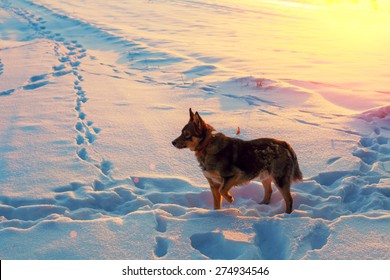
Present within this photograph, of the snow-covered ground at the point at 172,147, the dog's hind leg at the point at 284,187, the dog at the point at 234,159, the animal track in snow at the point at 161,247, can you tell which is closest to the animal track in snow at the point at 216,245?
the snow-covered ground at the point at 172,147

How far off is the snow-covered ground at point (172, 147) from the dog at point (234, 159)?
42cm

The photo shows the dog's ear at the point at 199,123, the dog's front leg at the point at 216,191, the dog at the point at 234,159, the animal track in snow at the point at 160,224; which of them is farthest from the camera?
the dog's front leg at the point at 216,191

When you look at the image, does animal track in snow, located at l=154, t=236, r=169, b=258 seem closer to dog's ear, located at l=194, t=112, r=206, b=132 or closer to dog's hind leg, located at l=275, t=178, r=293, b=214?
dog's ear, located at l=194, t=112, r=206, b=132

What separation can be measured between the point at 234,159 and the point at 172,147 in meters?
2.38

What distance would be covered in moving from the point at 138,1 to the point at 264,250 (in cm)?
3208

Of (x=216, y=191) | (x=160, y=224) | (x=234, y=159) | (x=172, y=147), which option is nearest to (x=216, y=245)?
(x=160, y=224)

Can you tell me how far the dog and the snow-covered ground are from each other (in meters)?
0.42

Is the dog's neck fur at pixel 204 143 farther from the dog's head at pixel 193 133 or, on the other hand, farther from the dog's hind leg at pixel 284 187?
the dog's hind leg at pixel 284 187

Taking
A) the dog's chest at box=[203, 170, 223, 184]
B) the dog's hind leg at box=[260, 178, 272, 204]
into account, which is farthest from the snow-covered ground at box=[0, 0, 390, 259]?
the dog's chest at box=[203, 170, 223, 184]

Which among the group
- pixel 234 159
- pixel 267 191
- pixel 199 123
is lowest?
pixel 267 191

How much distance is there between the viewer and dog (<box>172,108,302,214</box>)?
15.5ft

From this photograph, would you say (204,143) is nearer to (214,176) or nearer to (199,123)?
(199,123)

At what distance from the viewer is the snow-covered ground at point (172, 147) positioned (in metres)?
4.19

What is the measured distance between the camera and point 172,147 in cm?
697
